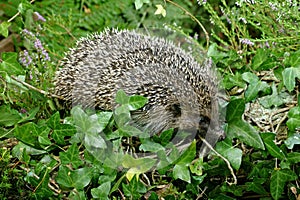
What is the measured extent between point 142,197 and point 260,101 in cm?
62

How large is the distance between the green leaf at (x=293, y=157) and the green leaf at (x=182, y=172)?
0.40m

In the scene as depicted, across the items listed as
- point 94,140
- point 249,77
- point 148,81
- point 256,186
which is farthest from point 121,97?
point 256,186

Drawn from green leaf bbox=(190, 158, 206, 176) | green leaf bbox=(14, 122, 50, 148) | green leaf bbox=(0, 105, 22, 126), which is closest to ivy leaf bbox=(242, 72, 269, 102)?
green leaf bbox=(190, 158, 206, 176)

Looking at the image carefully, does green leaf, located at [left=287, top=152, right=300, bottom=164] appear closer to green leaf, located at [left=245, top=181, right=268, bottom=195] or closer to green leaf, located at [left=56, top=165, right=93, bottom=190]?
green leaf, located at [left=245, top=181, right=268, bottom=195]

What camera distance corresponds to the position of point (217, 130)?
2.05m

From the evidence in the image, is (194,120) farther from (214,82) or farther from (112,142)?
(112,142)

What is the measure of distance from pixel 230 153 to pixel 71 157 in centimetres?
60

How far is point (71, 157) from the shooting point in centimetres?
188

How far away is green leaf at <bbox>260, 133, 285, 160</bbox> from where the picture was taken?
1.92 m

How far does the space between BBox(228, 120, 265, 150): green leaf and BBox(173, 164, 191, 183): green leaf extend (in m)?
0.23

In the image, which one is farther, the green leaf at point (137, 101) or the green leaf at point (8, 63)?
the green leaf at point (8, 63)

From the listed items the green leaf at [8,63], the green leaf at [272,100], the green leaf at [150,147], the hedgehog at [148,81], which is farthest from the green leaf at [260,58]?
the green leaf at [8,63]

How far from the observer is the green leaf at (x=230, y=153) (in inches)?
74.8

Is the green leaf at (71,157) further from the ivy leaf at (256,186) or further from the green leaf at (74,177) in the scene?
the ivy leaf at (256,186)
